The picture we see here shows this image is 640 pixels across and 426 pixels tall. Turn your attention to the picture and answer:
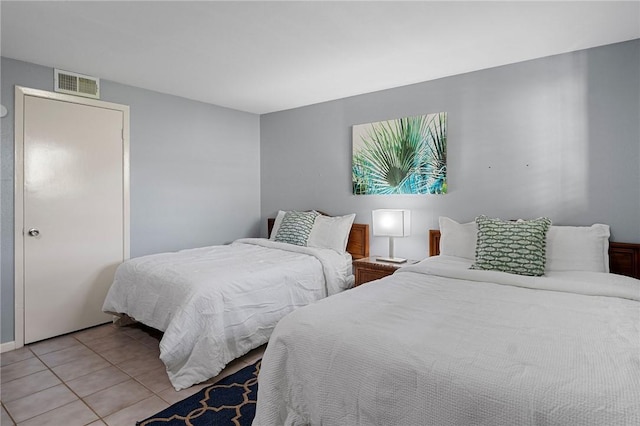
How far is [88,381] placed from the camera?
94.3 inches

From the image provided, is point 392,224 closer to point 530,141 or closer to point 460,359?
point 530,141

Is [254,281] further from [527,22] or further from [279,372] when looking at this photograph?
[527,22]

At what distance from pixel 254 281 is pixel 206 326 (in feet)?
1.62

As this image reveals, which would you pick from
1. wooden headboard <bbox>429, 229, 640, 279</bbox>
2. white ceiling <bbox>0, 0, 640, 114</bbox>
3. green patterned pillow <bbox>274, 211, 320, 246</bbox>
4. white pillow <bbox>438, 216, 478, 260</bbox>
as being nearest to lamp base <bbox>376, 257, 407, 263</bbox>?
white pillow <bbox>438, 216, 478, 260</bbox>

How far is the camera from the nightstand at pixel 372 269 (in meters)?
3.14

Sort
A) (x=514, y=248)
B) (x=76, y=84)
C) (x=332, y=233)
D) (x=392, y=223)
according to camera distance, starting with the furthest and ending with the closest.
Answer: (x=332, y=233) < (x=392, y=223) < (x=76, y=84) < (x=514, y=248)

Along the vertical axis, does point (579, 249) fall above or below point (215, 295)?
above

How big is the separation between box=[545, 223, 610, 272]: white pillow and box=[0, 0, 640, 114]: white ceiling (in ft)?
4.47

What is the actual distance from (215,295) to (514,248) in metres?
2.04

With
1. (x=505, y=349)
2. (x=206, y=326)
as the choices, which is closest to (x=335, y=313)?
(x=505, y=349)

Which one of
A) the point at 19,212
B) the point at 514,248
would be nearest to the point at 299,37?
the point at 514,248

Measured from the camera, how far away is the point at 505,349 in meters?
1.28

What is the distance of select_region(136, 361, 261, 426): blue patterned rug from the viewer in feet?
6.37

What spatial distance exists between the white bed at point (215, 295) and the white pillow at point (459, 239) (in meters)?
1.04
